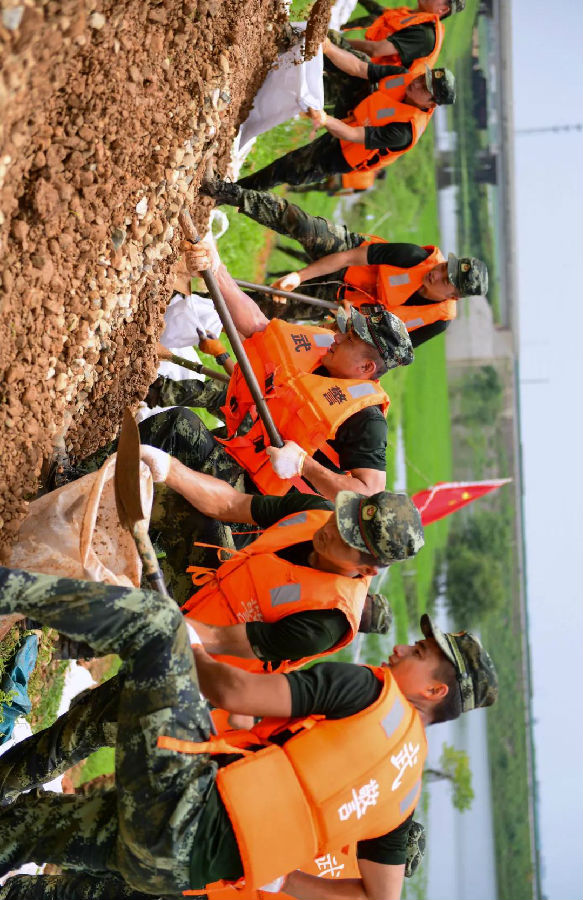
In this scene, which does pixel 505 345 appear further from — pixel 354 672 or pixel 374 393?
pixel 354 672

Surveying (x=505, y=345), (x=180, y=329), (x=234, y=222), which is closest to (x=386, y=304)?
(x=180, y=329)

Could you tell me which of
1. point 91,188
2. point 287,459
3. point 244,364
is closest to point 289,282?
point 244,364

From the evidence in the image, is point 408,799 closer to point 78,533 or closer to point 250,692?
point 250,692

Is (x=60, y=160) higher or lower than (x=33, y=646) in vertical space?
higher

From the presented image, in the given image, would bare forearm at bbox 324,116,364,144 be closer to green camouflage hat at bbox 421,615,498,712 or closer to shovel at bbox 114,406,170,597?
shovel at bbox 114,406,170,597

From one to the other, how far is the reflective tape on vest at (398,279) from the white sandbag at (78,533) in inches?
92.9

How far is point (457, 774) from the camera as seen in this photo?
10.6 m

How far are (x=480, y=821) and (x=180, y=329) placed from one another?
9.30m

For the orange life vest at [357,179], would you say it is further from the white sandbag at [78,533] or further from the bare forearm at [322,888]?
the bare forearm at [322,888]

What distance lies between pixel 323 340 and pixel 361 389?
0.36 m

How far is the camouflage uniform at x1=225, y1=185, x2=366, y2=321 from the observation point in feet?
14.1

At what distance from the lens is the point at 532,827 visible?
1077 cm

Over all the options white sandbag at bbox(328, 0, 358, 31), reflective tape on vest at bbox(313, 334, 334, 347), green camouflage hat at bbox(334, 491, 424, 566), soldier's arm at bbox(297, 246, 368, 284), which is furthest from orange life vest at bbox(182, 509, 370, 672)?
white sandbag at bbox(328, 0, 358, 31)

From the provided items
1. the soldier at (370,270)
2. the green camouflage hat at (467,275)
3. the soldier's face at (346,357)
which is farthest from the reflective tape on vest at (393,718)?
the green camouflage hat at (467,275)
